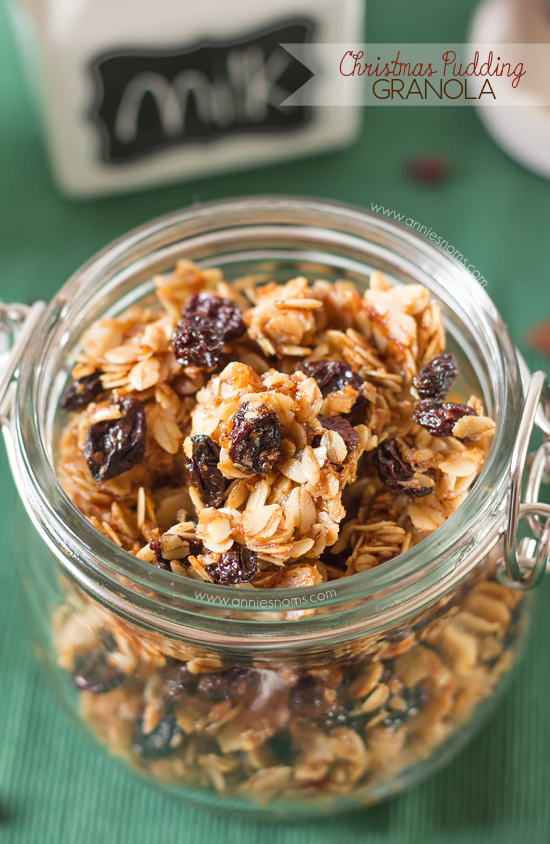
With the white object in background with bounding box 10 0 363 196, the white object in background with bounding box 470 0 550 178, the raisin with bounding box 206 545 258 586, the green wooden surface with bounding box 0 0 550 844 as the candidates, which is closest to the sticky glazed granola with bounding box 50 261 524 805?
the raisin with bounding box 206 545 258 586

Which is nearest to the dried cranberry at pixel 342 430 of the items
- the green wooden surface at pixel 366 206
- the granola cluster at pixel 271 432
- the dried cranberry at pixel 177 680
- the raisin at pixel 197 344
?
the granola cluster at pixel 271 432

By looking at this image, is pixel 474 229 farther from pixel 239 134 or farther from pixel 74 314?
pixel 74 314

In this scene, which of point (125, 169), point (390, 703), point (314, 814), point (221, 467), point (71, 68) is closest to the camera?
point (221, 467)

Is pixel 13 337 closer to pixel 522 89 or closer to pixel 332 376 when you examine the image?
pixel 332 376

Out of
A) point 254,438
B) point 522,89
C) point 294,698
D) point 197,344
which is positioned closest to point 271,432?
point 254,438

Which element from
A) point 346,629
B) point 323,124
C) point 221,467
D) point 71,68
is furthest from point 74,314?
point 323,124

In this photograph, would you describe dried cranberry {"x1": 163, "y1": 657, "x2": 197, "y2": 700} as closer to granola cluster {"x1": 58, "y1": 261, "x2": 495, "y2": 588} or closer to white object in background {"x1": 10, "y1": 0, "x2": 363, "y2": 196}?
granola cluster {"x1": 58, "y1": 261, "x2": 495, "y2": 588}

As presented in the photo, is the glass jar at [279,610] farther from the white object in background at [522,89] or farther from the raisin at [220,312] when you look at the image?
the white object in background at [522,89]
